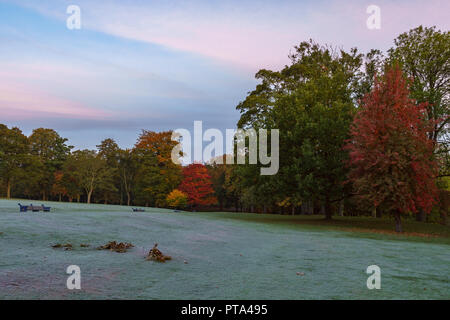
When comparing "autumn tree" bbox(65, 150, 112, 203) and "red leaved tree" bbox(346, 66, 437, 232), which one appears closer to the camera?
"red leaved tree" bbox(346, 66, 437, 232)

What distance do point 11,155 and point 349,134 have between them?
6278 cm

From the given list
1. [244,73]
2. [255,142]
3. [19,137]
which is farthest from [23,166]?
[255,142]

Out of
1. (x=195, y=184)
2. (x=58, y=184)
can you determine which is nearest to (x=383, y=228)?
(x=195, y=184)

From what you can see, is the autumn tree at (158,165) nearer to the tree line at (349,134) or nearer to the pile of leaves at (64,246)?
the tree line at (349,134)

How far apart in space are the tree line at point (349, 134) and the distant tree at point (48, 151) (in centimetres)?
2215

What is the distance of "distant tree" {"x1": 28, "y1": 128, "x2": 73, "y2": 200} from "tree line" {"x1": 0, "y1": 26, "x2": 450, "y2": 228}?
22150 millimetres

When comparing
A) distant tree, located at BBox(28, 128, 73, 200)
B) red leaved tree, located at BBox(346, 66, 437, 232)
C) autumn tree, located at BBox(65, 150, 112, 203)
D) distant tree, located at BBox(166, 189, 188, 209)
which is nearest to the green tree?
red leaved tree, located at BBox(346, 66, 437, 232)

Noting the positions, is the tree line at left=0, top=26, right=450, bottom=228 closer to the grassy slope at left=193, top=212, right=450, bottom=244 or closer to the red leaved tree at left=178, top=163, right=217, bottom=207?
the red leaved tree at left=178, top=163, right=217, bottom=207

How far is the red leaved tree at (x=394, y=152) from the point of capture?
18656mm

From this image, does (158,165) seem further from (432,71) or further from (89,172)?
(432,71)

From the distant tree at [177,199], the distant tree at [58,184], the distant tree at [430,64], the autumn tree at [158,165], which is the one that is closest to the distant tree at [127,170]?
the autumn tree at [158,165]

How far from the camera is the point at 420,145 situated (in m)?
Result: 19.2

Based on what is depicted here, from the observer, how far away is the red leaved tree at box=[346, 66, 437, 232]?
734 inches
